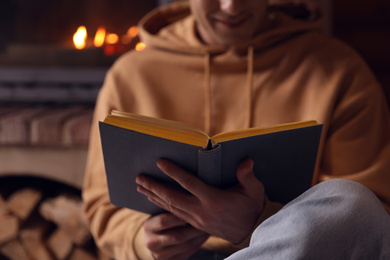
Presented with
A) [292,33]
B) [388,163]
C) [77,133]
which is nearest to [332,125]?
[388,163]

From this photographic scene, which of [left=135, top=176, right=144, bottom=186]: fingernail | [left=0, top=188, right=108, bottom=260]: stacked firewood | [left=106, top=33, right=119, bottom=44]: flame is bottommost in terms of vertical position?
[left=0, top=188, right=108, bottom=260]: stacked firewood

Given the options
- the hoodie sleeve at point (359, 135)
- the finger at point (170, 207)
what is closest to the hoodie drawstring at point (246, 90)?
the hoodie sleeve at point (359, 135)

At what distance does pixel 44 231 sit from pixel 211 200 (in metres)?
0.89

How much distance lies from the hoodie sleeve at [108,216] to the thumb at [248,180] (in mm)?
279

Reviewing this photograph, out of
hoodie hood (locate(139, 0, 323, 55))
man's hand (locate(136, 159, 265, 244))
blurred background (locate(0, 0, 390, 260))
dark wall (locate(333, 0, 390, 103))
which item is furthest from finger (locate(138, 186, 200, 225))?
dark wall (locate(333, 0, 390, 103))

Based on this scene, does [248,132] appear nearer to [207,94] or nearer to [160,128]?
[160,128]

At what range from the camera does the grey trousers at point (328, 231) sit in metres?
0.60

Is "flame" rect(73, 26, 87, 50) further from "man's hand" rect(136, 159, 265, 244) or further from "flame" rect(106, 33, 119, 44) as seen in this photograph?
"man's hand" rect(136, 159, 265, 244)

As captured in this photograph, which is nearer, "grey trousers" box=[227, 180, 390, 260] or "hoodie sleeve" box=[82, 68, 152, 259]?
"grey trousers" box=[227, 180, 390, 260]

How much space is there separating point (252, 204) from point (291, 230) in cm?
15

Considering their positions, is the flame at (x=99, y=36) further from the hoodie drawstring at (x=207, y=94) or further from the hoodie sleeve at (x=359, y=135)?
the hoodie sleeve at (x=359, y=135)

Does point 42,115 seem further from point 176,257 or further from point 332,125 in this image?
point 332,125

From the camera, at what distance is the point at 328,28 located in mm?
1449

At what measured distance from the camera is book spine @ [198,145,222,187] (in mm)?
650
